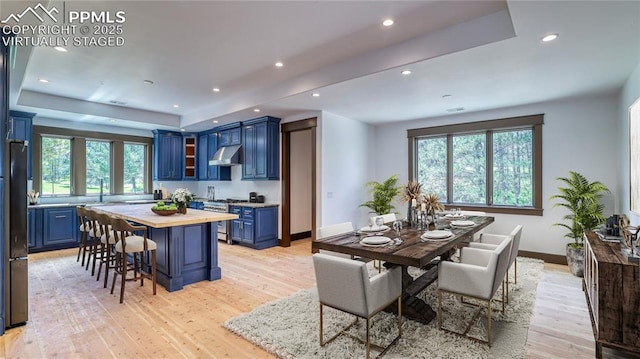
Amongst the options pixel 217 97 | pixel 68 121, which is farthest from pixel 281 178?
pixel 68 121

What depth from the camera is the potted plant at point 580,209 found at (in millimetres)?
4105

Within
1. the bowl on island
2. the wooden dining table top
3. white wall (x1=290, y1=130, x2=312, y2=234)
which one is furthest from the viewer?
white wall (x1=290, y1=130, x2=312, y2=234)

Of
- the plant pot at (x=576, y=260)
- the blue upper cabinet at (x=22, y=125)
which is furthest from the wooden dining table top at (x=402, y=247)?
the blue upper cabinet at (x=22, y=125)

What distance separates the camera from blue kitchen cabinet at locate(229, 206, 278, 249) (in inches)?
229

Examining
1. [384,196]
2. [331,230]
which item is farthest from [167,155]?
[331,230]

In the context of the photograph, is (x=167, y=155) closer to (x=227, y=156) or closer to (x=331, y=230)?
(x=227, y=156)

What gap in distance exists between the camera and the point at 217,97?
565 cm

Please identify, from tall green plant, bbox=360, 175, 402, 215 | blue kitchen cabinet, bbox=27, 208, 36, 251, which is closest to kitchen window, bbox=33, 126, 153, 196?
blue kitchen cabinet, bbox=27, 208, 36, 251

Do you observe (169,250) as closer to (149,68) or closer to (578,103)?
(149,68)

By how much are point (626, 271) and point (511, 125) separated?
368 cm

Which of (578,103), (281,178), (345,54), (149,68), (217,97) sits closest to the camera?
(345,54)

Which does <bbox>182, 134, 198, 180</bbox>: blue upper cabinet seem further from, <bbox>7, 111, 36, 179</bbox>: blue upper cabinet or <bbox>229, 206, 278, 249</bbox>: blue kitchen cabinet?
<bbox>7, 111, 36, 179</bbox>: blue upper cabinet

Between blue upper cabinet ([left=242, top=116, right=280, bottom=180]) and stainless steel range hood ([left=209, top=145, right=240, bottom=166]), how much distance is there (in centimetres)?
23

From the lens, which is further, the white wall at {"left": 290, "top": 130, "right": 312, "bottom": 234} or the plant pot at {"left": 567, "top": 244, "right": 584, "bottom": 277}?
the white wall at {"left": 290, "top": 130, "right": 312, "bottom": 234}
